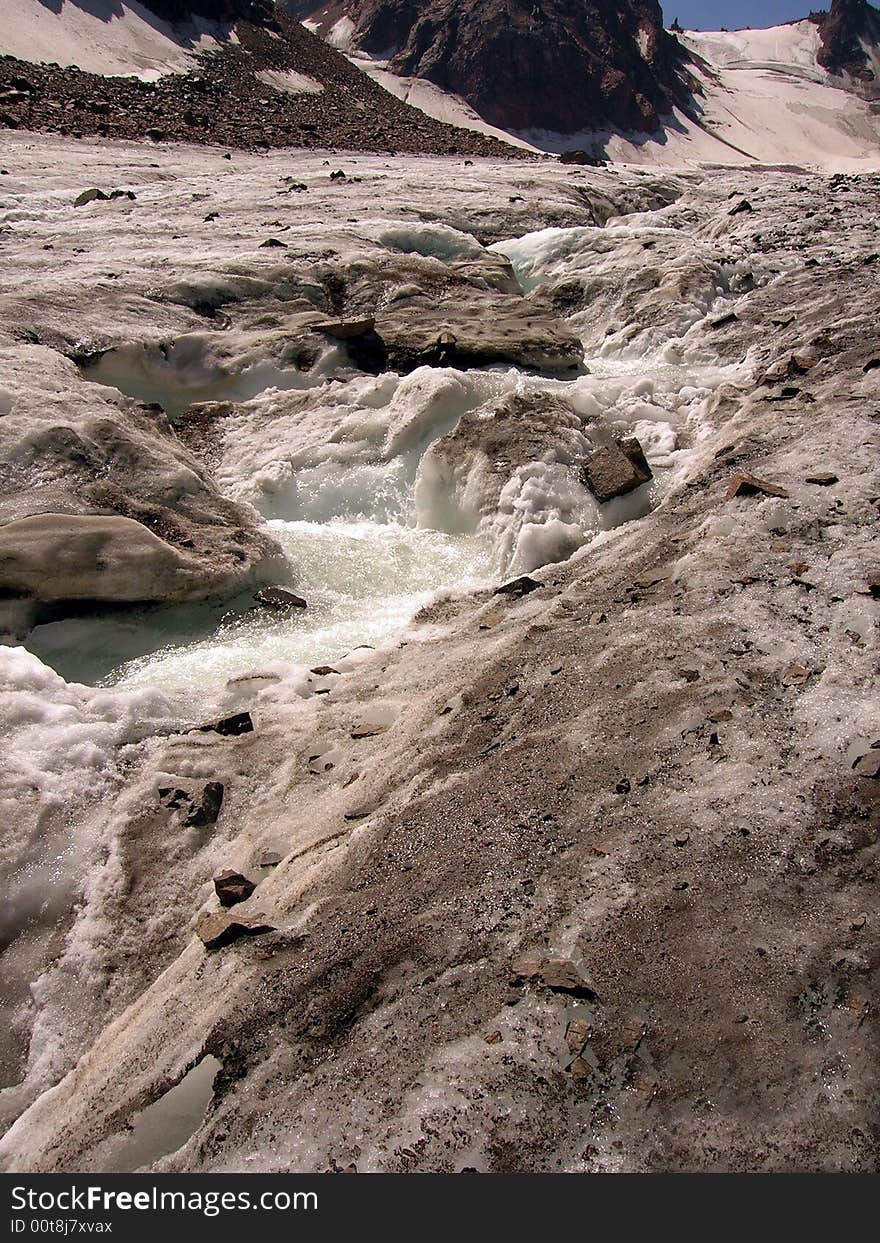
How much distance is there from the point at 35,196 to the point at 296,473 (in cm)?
869

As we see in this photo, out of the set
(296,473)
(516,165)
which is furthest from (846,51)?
(296,473)

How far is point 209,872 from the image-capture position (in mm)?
3441

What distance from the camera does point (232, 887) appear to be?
3146mm

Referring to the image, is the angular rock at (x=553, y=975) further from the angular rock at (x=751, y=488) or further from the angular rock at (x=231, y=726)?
the angular rock at (x=751, y=488)

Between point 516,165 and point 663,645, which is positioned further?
point 516,165

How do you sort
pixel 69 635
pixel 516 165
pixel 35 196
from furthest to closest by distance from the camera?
pixel 516 165
pixel 35 196
pixel 69 635

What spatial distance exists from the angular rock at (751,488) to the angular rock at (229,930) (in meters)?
3.30

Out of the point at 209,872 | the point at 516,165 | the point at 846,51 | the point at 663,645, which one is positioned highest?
the point at 846,51

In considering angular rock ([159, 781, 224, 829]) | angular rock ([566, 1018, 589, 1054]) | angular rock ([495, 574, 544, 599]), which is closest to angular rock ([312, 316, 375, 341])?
angular rock ([495, 574, 544, 599])

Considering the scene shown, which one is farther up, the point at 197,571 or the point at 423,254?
the point at 423,254

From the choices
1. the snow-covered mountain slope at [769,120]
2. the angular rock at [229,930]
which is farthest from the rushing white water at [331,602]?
the snow-covered mountain slope at [769,120]

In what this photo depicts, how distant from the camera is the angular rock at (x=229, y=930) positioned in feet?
9.28

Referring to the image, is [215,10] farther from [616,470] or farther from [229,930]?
[229,930]

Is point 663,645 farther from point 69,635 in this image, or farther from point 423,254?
point 423,254
